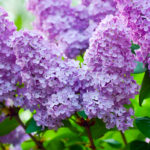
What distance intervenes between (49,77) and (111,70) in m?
0.16

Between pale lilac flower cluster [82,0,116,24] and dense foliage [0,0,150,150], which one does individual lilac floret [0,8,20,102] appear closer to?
dense foliage [0,0,150,150]

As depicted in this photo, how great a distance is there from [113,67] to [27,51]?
0.72 ft

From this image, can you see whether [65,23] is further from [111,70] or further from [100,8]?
[111,70]

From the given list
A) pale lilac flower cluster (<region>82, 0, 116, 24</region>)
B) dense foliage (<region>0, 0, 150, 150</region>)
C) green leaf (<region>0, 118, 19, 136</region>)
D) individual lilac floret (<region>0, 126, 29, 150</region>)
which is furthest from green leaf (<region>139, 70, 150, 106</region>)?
individual lilac floret (<region>0, 126, 29, 150</region>)

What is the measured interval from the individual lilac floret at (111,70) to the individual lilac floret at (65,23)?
13.3 inches

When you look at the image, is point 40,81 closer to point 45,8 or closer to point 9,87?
point 9,87

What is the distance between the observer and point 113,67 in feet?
2.72

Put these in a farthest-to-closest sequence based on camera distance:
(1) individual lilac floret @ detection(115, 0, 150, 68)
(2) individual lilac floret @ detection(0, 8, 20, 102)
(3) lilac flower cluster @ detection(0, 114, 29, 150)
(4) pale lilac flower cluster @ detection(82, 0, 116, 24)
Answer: (3) lilac flower cluster @ detection(0, 114, 29, 150)
(4) pale lilac flower cluster @ detection(82, 0, 116, 24)
(2) individual lilac floret @ detection(0, 8, 20, 102)
(1) individual lilac floret @ detection(115, 0, 150, 68)

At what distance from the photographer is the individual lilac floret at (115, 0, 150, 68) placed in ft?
2.66

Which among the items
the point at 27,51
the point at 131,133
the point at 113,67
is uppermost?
the point at 27,51

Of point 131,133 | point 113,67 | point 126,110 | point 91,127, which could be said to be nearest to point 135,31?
point 113,67

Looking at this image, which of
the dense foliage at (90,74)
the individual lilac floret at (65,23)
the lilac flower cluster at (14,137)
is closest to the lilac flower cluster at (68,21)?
the individual lilac floret at (65,23)

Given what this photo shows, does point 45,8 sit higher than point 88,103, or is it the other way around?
point 45,8

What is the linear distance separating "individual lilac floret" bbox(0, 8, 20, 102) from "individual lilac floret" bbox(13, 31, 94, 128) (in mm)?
60
